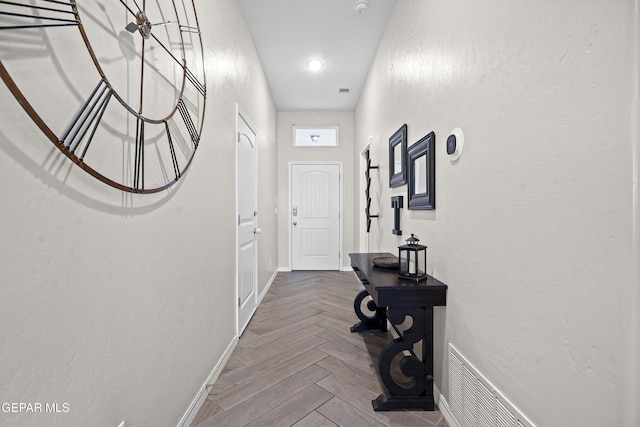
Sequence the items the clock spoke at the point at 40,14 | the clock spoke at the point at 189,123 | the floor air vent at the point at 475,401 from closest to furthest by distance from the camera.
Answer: the clock spoke at the point at 40,14 → the floor air vent at the point at 475,401 → the clock spoke at the point at 189,123

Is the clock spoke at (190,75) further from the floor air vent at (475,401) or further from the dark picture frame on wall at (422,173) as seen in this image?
the floor air vent at (475,401)

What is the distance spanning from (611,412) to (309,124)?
4.98 meters

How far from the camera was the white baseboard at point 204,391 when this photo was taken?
1.44m

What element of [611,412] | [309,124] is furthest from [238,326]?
[309,124]

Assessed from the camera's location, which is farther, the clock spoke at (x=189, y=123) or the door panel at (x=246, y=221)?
the door panel at (x=246, y=221)

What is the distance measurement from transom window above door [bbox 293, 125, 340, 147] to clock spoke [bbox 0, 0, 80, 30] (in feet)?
14.7

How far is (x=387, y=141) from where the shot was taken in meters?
2.84

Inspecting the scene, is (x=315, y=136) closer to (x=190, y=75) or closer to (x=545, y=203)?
(x=190, y=75)

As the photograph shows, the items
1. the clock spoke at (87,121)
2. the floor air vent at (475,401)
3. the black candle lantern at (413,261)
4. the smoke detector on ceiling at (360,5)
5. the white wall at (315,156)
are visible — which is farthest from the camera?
the white wall at (315,156)

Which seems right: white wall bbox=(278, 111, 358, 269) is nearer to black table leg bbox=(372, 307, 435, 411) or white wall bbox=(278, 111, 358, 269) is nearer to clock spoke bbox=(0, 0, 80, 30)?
black table leg bbox=(372, 307, 435, 411)

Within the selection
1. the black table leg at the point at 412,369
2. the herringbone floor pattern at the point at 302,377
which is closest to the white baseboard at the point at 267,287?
the herringbone floor pattern at the point at 302,377

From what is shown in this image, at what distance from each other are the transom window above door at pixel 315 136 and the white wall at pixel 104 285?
3280mm

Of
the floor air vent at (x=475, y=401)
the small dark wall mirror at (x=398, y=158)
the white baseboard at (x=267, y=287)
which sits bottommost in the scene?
the white baseboard at (x=267, y=287)

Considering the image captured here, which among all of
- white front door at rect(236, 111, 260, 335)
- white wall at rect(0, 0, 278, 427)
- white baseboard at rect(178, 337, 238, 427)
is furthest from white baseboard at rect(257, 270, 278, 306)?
white wall at rect(0, 0, 278, 427)
